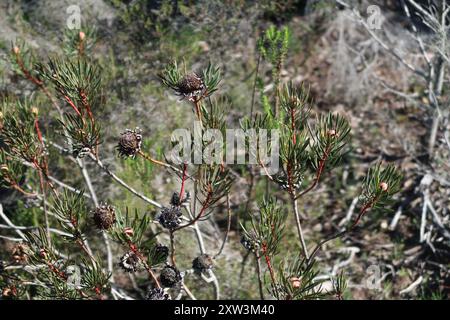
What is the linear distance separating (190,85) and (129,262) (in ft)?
2.30

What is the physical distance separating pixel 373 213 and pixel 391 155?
0.69 meters

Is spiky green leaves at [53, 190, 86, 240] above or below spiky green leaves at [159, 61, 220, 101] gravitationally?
below

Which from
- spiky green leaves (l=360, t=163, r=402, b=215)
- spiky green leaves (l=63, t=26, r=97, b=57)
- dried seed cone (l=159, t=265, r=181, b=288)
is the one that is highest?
spiky green leaves (l=63, t=26, r=97, b=57)

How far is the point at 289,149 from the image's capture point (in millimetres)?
1937

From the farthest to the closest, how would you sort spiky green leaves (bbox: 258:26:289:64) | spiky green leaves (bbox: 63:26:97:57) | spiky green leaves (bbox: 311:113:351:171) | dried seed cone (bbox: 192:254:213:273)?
spiky green leaves (bbox: 63:26:97:57)
spiky green leaves (bbox: 258:26:289:64)
dried seed cone (bbox: 192:254:213:273)
spiky green leaves (bbox: 311:113:351:171)

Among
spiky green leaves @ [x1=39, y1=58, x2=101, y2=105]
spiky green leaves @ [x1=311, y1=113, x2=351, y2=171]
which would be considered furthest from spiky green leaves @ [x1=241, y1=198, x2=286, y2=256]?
spiky green leaves @ [x1=39, y1=58, x2=101, y2=105]

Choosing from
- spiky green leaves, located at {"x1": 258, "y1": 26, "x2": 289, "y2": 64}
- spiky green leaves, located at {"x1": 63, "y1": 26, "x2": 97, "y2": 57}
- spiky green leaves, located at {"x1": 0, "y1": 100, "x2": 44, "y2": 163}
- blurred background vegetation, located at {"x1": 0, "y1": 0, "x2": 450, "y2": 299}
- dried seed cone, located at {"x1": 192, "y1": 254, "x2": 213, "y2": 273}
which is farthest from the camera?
blurred background vegetation, located at {"x1": 0, "y1": 0, "x2": 450, "y2": 299}

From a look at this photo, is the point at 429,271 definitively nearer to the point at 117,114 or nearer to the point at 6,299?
the point at 117,114

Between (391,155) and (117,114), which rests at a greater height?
(117,114)

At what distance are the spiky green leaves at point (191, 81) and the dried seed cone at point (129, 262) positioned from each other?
0.63 meters

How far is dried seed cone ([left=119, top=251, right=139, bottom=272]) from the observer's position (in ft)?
6.79

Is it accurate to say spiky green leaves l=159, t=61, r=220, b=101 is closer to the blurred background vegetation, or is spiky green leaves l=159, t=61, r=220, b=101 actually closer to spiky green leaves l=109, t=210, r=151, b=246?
spiky green leaves l=109, t=210, r=151, b=246

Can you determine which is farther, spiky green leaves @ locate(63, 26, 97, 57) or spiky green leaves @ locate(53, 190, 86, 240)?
spiky green leaves @ locate(63, 26, 97, 57)
